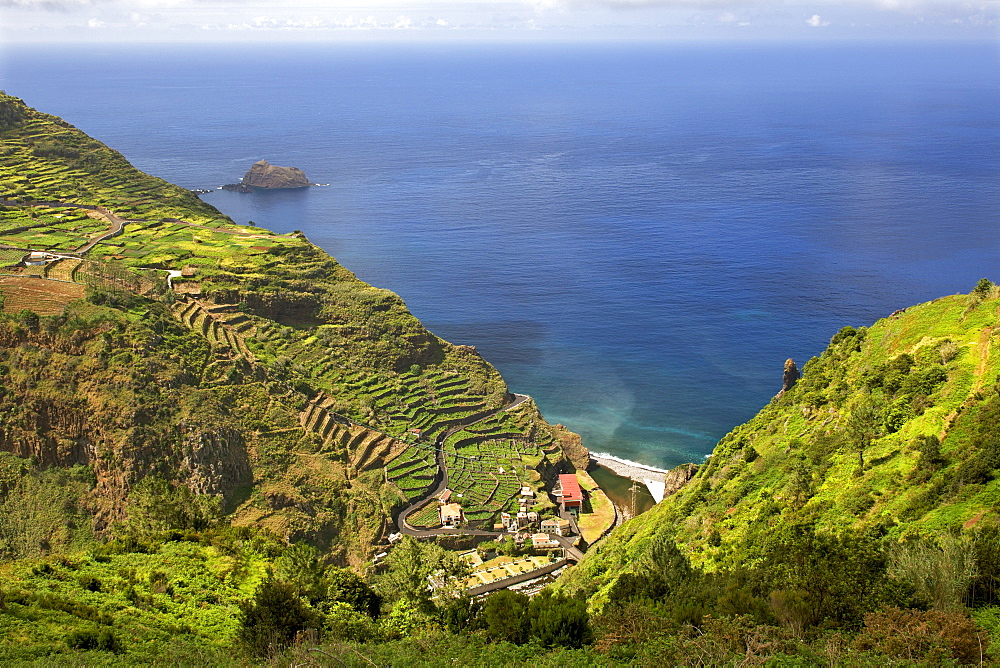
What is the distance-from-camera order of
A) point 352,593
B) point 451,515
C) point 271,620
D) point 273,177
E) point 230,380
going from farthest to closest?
point 273,177, point 230,380, point 451,515, point 352,593, point 271,620

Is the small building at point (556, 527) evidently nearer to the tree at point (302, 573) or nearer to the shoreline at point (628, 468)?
the shoreline at point (628, 468)

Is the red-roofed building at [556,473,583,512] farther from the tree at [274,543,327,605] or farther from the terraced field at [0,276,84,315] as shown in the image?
the terraced field at [0,276,84,315]

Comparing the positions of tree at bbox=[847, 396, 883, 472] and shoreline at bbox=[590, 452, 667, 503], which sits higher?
tree at bbox=[847, 396, 883, 472]

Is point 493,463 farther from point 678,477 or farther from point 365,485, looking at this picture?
point 678,477

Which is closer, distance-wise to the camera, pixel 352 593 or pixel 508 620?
pixel 508 620

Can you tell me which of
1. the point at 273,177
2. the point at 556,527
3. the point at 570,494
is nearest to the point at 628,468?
the point at 570,494

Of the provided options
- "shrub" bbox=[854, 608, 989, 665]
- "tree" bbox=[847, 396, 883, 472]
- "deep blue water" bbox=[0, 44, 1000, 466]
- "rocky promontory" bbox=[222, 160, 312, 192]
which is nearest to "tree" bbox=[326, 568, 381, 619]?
"shrub" bbox=[854, 608, 989, 665]

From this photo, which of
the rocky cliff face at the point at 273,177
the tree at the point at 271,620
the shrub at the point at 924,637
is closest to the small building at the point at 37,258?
Result: the tree at the point at 271,620
